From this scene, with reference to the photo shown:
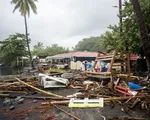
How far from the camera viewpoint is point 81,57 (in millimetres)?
30859

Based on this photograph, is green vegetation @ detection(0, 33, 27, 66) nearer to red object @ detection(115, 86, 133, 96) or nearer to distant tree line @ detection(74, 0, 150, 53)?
distant tree line @ detection(74, 0, 150, 53)

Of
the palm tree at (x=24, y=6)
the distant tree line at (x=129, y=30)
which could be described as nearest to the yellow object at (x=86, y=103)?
the distant tree line at (x=129, y=30)

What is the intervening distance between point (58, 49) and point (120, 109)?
1767 inches

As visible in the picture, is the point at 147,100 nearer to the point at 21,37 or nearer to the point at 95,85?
the point at 95,85

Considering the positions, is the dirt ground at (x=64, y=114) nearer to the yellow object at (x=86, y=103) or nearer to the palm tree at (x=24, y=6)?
the yellow object at (x=86, y=103)

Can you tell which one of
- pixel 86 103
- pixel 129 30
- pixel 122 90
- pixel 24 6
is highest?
pixel 24 6

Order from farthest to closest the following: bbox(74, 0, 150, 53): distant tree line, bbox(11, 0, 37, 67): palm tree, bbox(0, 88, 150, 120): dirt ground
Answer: bbox(11, 0, 37, 67): palm tree < bbox(74, 0, 150, 53): distant tree line < bbox(0, 88, 150, 120): dirt ground

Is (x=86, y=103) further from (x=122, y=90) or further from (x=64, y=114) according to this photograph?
(x=122, y=90)

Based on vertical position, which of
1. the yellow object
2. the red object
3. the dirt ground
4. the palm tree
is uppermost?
the palm tree

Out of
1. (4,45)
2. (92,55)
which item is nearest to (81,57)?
(92,55)

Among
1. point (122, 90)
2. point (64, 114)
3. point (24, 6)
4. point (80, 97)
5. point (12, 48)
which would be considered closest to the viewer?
point (64, 114)

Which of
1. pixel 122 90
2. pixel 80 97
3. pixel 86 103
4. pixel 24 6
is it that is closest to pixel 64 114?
pixel 86 103

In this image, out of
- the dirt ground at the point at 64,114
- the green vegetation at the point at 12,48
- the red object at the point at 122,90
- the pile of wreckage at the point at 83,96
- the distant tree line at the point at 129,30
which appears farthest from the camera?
the green vegetation at the point at 12,48

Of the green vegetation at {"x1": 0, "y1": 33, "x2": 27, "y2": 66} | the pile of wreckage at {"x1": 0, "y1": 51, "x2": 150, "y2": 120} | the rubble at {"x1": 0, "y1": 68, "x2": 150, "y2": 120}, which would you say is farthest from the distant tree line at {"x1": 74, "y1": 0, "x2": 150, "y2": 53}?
the green vegetation at {"x1": 0, "y1": 33, "x2": 27, "y2": 66}
